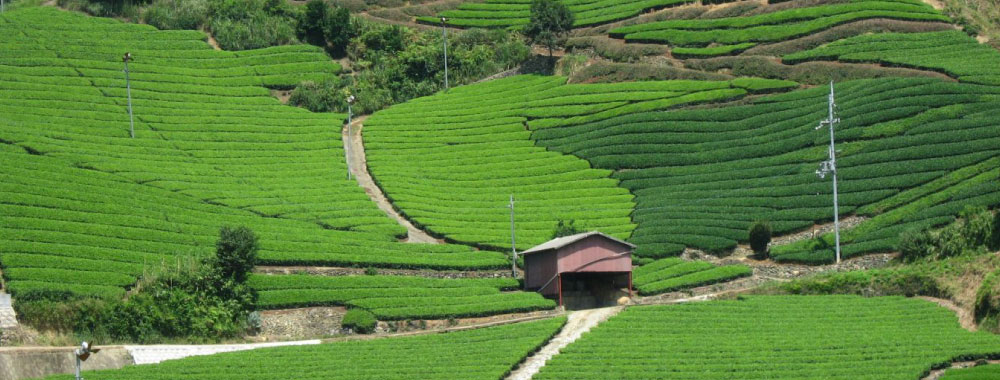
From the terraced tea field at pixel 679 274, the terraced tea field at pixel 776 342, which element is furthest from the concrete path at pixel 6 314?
the terraced tea field at pixel 679 274

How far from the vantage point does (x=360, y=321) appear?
59.9 meters

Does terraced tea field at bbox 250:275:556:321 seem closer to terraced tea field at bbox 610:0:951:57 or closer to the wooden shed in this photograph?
the wooden shed

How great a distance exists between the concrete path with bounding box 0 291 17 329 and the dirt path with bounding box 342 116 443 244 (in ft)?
79.6

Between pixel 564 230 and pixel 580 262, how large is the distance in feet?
26.0

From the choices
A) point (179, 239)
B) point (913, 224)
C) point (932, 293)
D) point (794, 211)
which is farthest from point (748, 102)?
point (179, 239)

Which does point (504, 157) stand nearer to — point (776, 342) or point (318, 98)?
point (318, 98)

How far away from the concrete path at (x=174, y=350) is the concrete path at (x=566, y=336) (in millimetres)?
10511

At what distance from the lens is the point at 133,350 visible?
53.0 meters

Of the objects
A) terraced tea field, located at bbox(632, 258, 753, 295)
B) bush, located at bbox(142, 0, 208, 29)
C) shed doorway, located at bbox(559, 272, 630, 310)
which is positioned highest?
bush, located at bbox(142, 0, 208, 29)

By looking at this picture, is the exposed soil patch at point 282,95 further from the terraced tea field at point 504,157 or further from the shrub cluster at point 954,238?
the shrub cluster at point 954,238

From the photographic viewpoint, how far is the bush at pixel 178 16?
113312mm

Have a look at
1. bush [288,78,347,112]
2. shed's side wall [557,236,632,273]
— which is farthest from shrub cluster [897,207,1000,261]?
bush [288,78,347,112]

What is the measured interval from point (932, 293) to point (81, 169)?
151 ft

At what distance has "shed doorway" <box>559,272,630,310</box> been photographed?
66562mm
